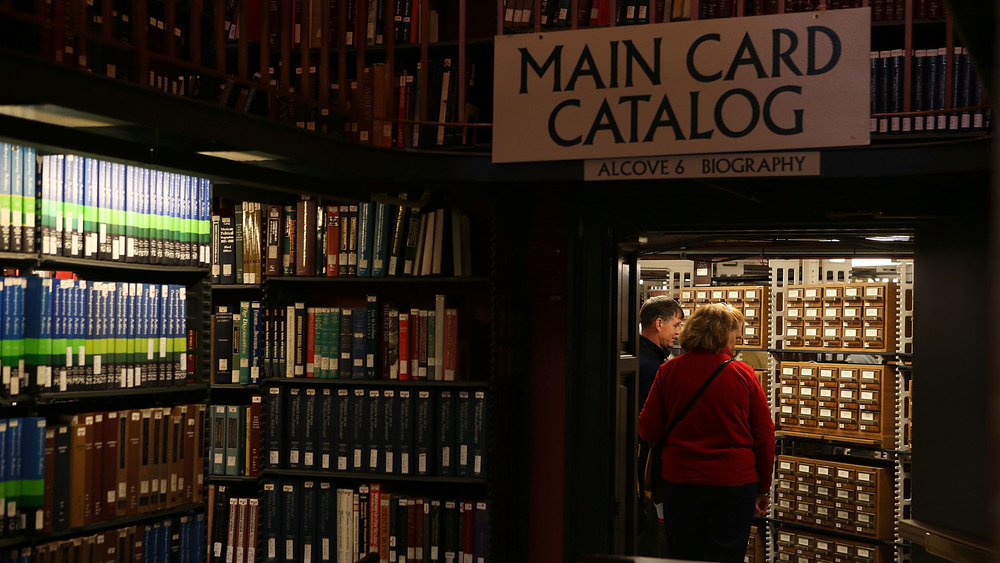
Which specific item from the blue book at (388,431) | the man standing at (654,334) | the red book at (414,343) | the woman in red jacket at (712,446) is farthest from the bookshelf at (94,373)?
the man standing at (654,334)

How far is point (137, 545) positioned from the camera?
345 centimetres

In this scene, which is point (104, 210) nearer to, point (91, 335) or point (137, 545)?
point (91, 335)

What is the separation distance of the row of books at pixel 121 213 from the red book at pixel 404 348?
857 millimetres

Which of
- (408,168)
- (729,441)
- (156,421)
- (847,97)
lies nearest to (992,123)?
(847,97)

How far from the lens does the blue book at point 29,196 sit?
3.07 m

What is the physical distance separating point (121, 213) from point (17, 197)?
0.43 m

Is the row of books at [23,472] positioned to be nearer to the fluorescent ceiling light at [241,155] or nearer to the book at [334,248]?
the fluorescent ceiling light at [241,155]

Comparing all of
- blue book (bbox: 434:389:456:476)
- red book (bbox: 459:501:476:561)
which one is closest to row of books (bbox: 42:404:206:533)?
blue book (bbox: 434:389:456:476)

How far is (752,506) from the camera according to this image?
11.5 feet

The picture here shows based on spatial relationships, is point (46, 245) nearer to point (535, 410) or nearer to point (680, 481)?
point (535, 410)

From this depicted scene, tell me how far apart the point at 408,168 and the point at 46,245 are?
129 cm

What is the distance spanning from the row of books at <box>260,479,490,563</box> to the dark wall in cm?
171

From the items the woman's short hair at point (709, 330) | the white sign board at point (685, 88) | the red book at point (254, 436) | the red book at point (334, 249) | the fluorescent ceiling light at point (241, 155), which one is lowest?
the red book at point (254, 436)

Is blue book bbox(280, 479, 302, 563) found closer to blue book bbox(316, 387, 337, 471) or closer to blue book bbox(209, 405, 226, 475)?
blue book bbox(316, 387, 337, 471)
